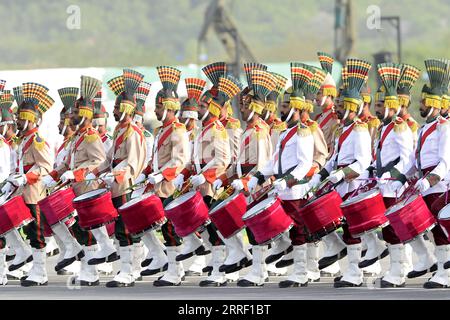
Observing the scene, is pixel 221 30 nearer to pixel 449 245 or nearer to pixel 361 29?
pixel 361 29

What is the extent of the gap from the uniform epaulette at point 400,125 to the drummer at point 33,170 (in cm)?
348

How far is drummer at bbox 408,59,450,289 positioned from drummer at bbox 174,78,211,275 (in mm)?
2226

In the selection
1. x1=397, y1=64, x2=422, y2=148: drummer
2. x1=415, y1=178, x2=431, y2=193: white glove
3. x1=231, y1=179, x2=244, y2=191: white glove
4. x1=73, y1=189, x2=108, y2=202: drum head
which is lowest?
x1=73, y1=189, x2=108, y2=202: drum head

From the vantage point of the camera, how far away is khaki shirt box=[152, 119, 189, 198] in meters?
14.8

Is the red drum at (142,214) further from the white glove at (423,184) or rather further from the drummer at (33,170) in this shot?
the white glove at (423,184)

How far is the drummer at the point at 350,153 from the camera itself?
13.8 meters

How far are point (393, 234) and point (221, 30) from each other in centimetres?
2966

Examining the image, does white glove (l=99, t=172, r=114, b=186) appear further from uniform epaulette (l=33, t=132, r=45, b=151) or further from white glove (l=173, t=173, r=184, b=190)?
uniform epaulette (l=33, t=132, r=45, b=151)

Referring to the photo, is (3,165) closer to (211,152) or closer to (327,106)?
(211,152)

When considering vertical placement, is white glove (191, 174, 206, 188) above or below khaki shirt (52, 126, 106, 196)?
below

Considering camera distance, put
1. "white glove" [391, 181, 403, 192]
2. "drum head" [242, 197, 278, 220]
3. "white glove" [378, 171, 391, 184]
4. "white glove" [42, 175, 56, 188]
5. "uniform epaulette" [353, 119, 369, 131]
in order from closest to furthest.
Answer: "white glove" [391, 181, 403, 192] < "white glove" [378, 171, 391, 184] < "drum head" [242, 197, 278, 220] < "uniform epaulette" [353, 119, 369, 131] < "white glove" [42, 175, 56, 188]

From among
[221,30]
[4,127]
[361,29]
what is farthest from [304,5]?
[4,127]

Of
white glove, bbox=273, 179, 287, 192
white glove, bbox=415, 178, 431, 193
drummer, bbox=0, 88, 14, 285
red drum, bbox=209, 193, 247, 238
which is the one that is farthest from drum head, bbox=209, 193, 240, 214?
drummer, bbox=0, 88, 14, 285

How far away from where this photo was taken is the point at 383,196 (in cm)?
1377
